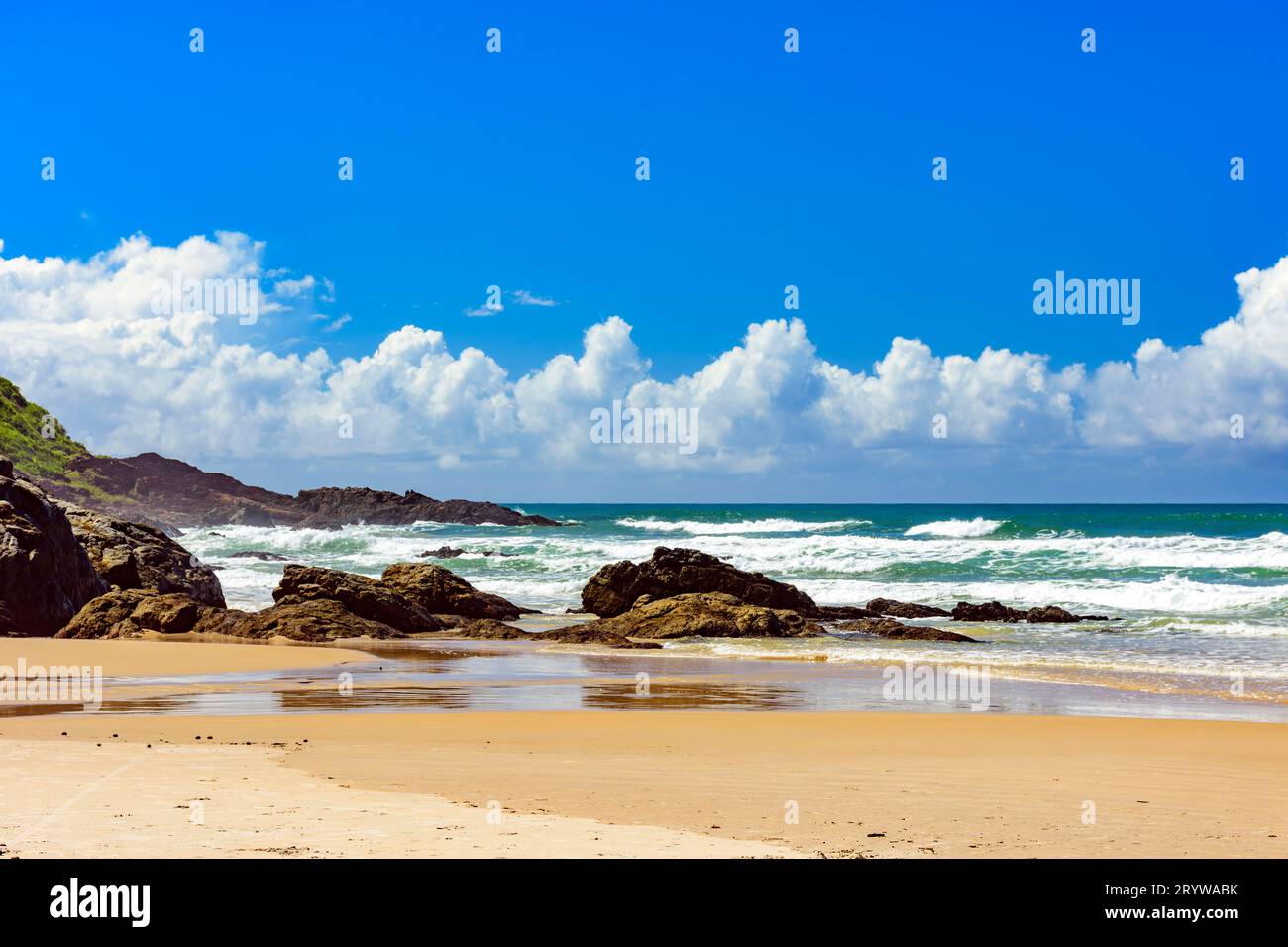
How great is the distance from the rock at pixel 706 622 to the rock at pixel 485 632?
4.94 ft

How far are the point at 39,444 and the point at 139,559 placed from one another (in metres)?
82.6

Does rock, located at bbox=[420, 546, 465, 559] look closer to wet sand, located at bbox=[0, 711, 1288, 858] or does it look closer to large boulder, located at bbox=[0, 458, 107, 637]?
large boulder, located at bbox=[0, 458, 107, 637]

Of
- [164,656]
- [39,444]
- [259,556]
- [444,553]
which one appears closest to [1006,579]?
[164,656]

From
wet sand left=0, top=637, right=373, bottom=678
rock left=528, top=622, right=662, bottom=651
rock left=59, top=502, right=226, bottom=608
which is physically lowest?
rock left=528, top=622, right=662, bottom=651

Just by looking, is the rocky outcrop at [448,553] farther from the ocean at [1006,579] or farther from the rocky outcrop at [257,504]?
Answer: the rocky outcrop at [257,504]

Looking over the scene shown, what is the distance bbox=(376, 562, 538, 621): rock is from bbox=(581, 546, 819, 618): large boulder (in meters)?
2.64

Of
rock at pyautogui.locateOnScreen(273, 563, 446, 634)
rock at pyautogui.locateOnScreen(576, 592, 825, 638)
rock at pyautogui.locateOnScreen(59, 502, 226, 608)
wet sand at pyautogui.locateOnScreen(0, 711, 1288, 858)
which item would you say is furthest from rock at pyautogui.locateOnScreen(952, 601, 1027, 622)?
rock at pyautogui.locateOnScreen(59, 502, 226, 608)

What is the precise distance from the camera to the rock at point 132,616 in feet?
71.5

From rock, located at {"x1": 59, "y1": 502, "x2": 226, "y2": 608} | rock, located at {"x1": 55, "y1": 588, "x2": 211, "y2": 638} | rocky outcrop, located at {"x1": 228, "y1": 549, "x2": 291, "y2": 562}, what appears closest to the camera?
rock, located at {"x1": 55, "y1": 588, "x2": 211, "y2": 638}

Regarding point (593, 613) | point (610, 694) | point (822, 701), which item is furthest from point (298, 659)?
point (593, 613)

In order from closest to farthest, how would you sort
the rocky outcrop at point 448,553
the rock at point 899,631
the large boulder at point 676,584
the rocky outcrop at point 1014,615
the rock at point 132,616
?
the rock at point 132,616, the rock at point 899,631, the large boulder at point 676,584, the rocky outcrop at point 1014,615, the rocky outcrop at point 448,553

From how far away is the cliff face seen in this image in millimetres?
100188

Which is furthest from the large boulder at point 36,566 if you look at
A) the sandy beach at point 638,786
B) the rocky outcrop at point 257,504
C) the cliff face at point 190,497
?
the rocky outcrop at point 257,504

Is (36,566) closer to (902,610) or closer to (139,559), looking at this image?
(139,559)
